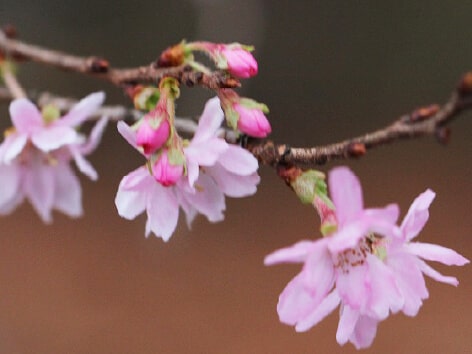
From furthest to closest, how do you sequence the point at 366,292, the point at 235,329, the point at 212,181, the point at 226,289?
the point at 226,289 < the point at 235,329 < the point at 212,181 < the point at 366,292

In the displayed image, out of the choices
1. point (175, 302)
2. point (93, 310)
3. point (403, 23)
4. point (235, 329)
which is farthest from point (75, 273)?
point (403, 23)

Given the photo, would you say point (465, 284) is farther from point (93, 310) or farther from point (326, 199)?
point (326, 199)

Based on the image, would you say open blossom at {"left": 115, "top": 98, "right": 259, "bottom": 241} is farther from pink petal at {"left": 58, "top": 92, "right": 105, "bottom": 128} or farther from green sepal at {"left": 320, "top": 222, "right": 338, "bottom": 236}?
pink petal at {"left": 58, "top": 92, "right": 105, "bottom": 128}

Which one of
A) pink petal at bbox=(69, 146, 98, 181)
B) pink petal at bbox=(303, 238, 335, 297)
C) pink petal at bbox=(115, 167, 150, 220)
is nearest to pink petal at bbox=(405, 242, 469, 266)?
pink petal at bbox=(303, 238, 335, 297)

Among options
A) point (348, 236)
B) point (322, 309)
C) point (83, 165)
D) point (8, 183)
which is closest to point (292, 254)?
point (348, 236)

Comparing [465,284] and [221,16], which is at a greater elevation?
[221,16]

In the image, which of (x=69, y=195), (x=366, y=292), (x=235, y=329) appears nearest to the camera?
(x=366, y=292)
